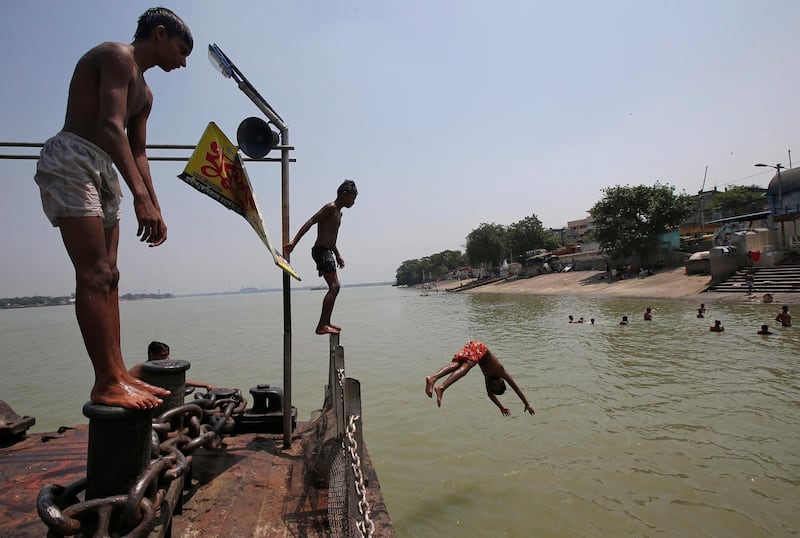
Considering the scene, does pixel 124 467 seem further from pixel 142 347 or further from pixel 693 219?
pixel 693 219

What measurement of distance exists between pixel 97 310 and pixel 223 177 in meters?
2.03

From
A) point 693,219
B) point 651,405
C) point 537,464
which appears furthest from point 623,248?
point 537,464

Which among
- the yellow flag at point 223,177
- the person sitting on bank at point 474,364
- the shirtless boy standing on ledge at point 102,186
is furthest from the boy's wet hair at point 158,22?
the person sitting on bank at point 474,364

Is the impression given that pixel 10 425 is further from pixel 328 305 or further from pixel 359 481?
pixel 359 481

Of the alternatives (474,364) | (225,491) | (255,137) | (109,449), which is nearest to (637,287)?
(474,364)

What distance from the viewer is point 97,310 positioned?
82.4 inches

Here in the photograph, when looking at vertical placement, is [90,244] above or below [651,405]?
above

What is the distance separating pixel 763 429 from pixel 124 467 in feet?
29.2

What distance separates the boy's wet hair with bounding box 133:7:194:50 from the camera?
250 centimetres

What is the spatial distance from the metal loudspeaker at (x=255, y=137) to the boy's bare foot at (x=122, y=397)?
302 cm

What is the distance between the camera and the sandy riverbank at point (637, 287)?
2776 cm

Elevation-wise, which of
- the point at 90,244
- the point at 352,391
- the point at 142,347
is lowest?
the point at 142,347

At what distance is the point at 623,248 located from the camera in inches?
1682

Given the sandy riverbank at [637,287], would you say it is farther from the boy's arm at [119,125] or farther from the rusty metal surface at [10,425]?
the rusty metal surface at [10,425]
